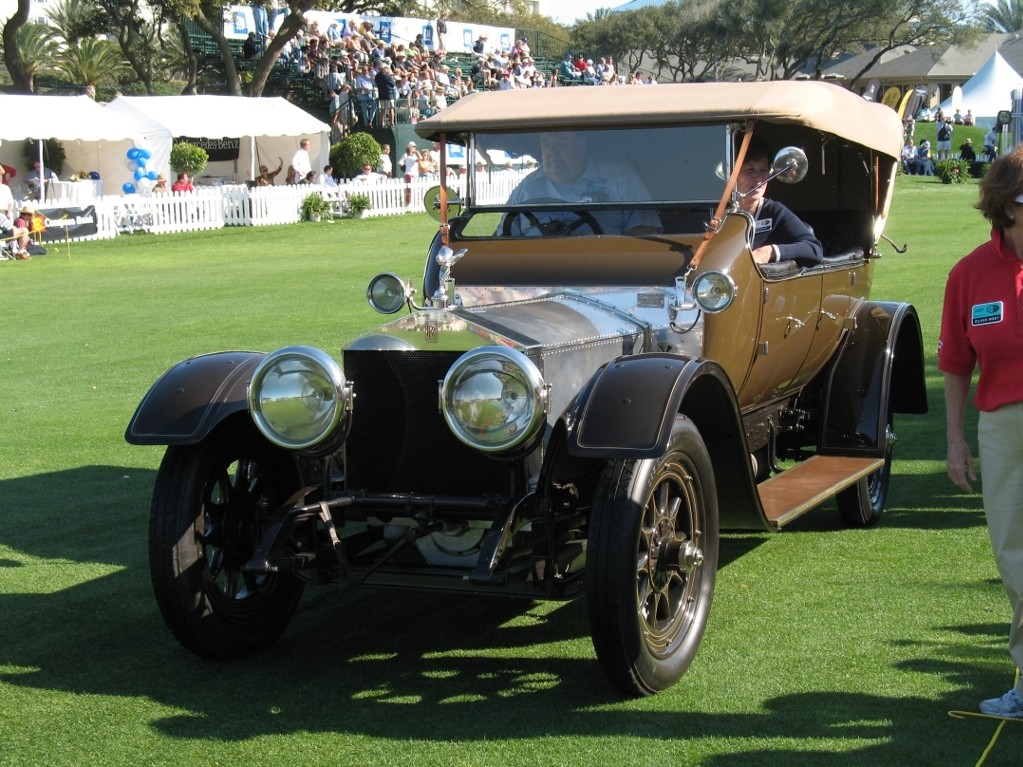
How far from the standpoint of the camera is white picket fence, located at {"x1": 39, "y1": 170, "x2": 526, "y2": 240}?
26.9 m

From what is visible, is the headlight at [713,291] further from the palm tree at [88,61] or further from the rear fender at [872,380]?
the palm tree at [88,61]

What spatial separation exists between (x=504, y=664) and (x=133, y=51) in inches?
2127

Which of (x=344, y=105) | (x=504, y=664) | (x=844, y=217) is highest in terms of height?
(x=344, y=105)

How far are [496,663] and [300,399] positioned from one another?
1248 millimetres

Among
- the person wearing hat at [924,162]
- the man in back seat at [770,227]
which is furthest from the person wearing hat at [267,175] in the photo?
the man in back seat at [770,227]

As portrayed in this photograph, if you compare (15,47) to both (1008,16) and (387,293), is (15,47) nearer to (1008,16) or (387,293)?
(387,293)

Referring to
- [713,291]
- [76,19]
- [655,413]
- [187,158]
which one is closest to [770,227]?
[713,291]

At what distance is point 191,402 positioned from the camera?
15.8 ft

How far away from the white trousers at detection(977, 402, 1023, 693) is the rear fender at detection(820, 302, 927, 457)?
2620 mm

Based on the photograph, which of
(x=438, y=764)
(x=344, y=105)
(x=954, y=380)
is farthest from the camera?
(x=344, y=105)

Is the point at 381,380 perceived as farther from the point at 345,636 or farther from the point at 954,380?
the point at 954,380

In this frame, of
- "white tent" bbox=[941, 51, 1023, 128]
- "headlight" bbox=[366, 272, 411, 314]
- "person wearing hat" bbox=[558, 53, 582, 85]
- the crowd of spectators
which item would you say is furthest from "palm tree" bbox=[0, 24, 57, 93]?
"headlight" bbox=[366, 272, 411, 314]

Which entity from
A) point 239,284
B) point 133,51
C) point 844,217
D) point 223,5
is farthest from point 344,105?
point 844,217

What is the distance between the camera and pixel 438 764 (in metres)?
3.85
